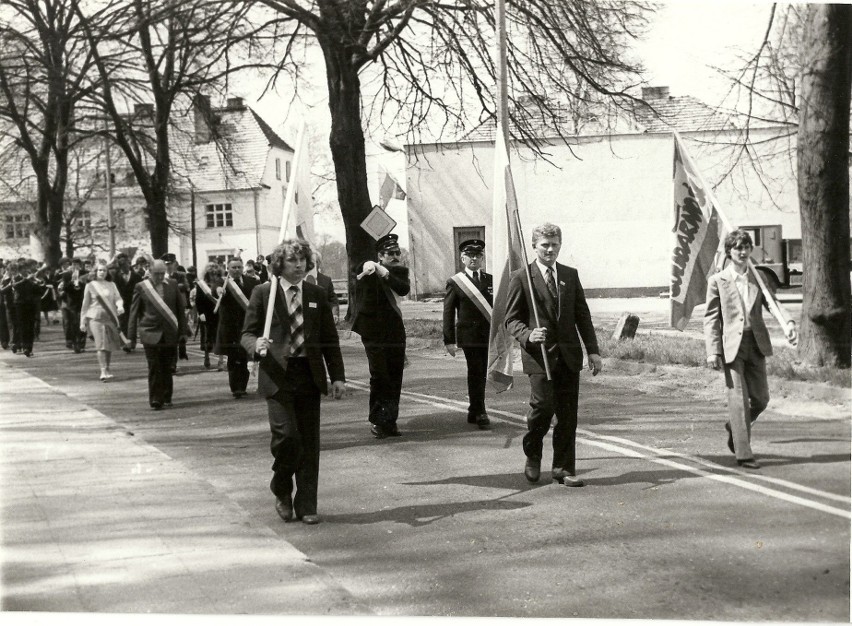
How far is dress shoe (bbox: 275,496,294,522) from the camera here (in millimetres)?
6430

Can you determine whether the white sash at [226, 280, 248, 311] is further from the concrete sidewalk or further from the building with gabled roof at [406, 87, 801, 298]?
the concrete sidewalk

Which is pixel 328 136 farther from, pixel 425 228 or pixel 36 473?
pixel 36 473

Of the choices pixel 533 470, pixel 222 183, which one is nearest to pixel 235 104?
pixel 222 183

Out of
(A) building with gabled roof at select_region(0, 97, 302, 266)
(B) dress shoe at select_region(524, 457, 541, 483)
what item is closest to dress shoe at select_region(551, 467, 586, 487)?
(B) dress shoe at select_region(524, 457, 541, 483)

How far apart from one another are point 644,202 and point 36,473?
4.95 metres

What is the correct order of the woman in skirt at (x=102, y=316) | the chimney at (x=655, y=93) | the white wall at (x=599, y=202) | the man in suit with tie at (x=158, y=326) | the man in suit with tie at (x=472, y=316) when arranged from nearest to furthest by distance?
the white wall at (x=599, y=202) < the chimney at (x=655, y=93) < the man in suit with tie at (x=472, y=316) < the man in suit with tie at (x=158, y=326) < the woman in skirt at (x=102, y=316)

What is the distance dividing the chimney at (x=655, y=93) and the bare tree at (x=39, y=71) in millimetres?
5372

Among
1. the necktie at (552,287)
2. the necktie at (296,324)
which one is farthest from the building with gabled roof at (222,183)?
the necktie at (552,287)

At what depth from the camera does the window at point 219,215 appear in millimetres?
12445

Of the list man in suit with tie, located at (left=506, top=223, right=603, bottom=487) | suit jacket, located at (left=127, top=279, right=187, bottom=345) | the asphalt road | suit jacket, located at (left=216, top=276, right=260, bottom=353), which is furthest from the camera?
suit jacket, located at (left=216, top=276, right=260, bottom=353)

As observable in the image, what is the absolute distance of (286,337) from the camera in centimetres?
627

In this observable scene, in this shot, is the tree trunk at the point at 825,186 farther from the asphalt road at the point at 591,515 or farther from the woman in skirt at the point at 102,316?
the woman in skirt at the point at 102,316

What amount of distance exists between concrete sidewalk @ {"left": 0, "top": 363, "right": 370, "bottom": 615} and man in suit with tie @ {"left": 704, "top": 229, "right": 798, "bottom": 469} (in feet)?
8.77

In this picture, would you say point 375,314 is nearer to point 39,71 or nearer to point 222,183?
point 39,71
